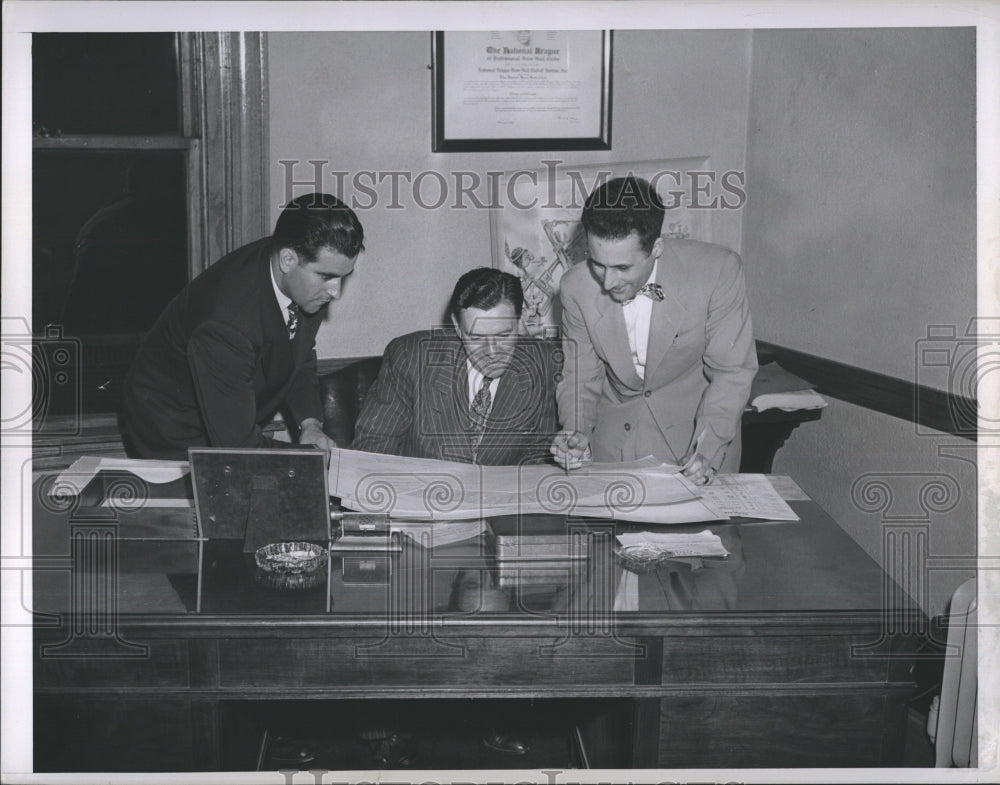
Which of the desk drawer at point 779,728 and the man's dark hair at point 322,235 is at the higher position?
the man's dark hair at point 322,235

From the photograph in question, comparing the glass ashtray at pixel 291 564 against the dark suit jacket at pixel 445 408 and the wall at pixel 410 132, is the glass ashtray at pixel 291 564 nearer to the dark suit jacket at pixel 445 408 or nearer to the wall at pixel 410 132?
the dark suit jacket at pixel 445 408

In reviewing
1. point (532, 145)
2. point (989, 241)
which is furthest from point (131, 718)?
point (532, 145)

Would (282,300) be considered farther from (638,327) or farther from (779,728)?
(779,728)

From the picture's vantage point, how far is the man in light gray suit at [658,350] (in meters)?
2.83

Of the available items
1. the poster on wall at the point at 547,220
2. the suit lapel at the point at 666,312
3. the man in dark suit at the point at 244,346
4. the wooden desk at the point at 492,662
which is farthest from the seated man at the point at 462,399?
the wooden desk at the point at 492,662

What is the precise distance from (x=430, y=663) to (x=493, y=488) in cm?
51

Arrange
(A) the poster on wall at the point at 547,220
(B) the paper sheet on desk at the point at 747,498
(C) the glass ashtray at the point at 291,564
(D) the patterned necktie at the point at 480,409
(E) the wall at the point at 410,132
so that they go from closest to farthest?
(C) the glass ashtray at the point at 291,564 < (B) the paper sheet on desk at the point at 747,498 < (D) the patterned necktie at the point at 480,409 < (E) the wall at the point at 410,132 < (A) the poster on wall at the point at 547,220

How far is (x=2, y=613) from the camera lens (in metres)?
1.91

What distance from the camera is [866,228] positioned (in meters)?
3.31

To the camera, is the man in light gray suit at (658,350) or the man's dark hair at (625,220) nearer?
the man's dark hair at (625,220)

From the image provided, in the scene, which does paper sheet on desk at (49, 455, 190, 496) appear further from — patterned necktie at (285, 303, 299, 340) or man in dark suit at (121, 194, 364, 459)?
patterned necktie at (285, 303, 299, 340)

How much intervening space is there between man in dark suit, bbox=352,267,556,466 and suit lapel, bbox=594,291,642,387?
22cm

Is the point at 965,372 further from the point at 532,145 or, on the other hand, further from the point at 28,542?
the point at 28,542

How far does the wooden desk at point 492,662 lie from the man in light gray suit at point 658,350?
3.04 feet
